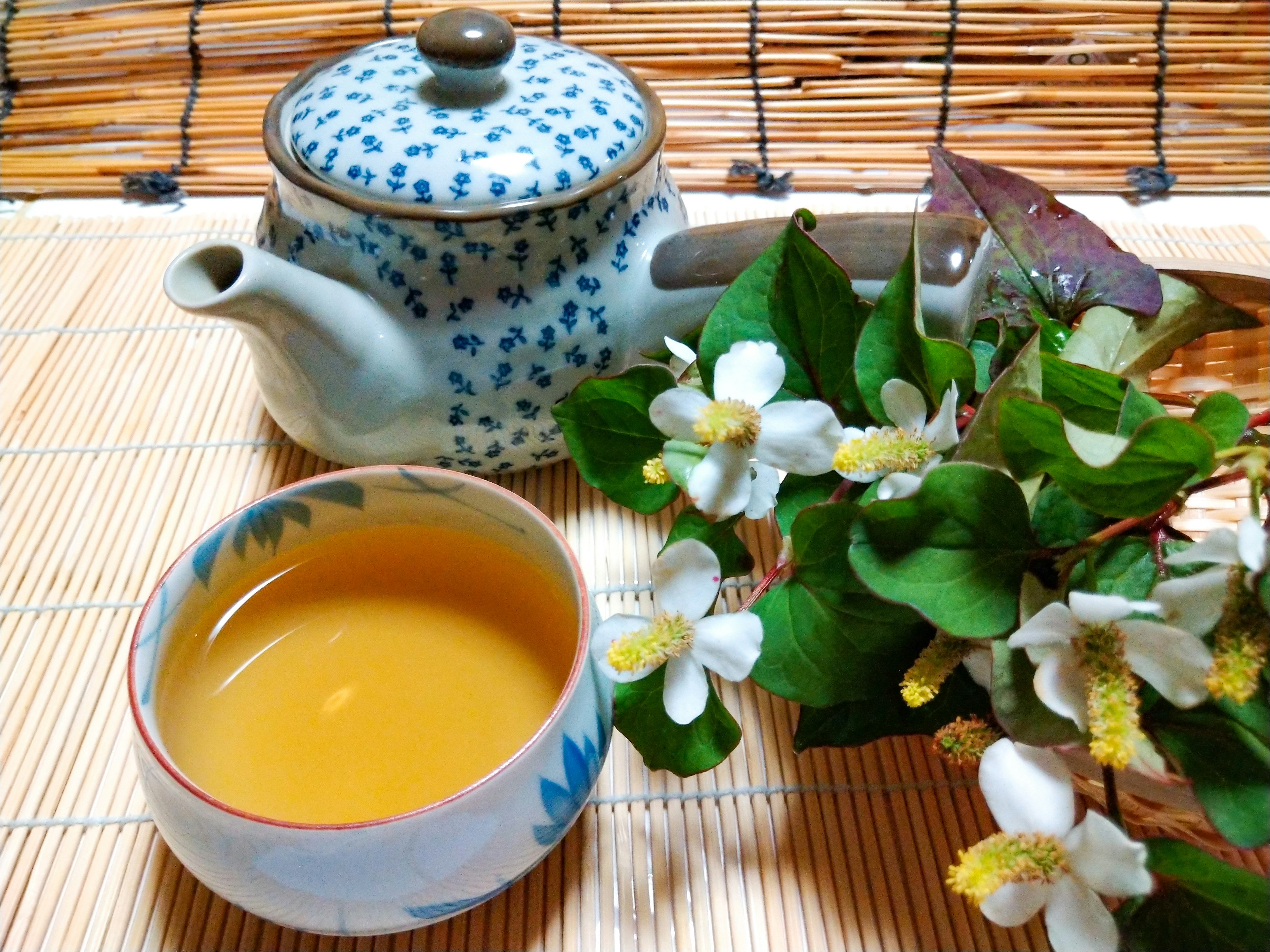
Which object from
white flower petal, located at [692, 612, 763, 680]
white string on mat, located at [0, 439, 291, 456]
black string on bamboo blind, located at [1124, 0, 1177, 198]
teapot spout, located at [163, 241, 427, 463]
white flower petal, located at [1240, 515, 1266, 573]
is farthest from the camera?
black string on bamboo blind, located at [1124, 0, 1177, 198]

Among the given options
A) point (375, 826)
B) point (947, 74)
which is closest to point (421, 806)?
point (375, 826)

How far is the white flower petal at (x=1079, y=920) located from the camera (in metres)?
0.30

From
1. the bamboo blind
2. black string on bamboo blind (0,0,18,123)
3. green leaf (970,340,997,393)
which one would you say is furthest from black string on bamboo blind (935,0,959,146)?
black string on bamboo blind (0,0,18,123)

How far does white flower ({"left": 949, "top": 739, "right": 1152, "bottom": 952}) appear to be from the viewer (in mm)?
286

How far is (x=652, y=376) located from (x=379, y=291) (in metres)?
Result: 0.19

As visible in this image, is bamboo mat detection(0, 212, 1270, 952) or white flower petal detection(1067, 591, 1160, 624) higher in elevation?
white flower petal detection(1067, 591, 1160, 624)

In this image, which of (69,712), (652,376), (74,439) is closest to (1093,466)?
(652,376)

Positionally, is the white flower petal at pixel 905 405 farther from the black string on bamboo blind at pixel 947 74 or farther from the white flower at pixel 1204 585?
the black string on bamboo blind at pixel 947 74

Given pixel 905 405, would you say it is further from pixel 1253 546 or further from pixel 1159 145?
pixel 1159 145

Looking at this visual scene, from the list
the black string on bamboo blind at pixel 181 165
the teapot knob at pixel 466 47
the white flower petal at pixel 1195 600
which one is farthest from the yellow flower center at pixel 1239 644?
the black string on bamboo blind at pixel 181 165

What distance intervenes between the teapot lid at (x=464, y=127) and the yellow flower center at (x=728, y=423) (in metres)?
0.19

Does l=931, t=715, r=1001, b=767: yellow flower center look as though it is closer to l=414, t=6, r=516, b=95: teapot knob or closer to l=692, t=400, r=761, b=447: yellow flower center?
l=692, t=400, r=761, b=447: yellow flower center

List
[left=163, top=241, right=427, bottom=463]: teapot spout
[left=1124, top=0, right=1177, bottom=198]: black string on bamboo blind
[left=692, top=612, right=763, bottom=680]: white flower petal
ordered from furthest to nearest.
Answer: [left=1124, top=0, right=1177, bottom=198]: black string on bamboo blind → [left=163, top=241, right=427, bottom=463]: teapot spout → [left=692, top=612, right=763, bottom=680]: white flower petal

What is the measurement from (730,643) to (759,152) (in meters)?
0.71
